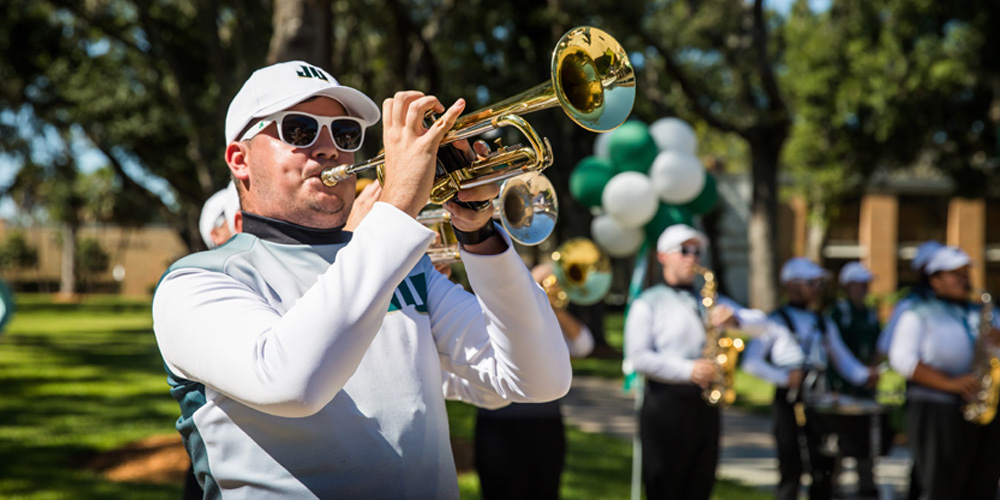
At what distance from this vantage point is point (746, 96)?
45.9 feet

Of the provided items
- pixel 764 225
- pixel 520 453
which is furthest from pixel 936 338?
pixel 764 225

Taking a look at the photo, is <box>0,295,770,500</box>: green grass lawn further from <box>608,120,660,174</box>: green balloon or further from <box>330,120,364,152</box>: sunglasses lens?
<box>330,120,364,152</box>: sunglasses lens

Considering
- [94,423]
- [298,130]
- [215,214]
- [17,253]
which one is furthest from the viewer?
[17,253]

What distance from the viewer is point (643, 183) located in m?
7.51

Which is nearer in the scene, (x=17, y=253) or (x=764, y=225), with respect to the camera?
(x=764, y=225)

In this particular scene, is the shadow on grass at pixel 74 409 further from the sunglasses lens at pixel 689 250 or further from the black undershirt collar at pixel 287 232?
the black undershirt collar at pixel 287 232

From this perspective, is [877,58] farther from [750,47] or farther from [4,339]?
[4,339]

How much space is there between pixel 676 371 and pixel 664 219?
7.87 feet

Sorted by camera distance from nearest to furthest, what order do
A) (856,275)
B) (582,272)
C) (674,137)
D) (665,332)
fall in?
(665,332)
(582,272)
(674,137)
(856,275)

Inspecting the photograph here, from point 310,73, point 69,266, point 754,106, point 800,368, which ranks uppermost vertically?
point 754,106

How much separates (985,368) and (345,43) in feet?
32.8


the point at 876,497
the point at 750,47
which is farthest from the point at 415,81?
the point at 876,497

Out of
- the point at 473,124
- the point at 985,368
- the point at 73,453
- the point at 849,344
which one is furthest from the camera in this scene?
the point at 73,453

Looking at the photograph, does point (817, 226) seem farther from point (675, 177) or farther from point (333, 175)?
point (333, 175)
